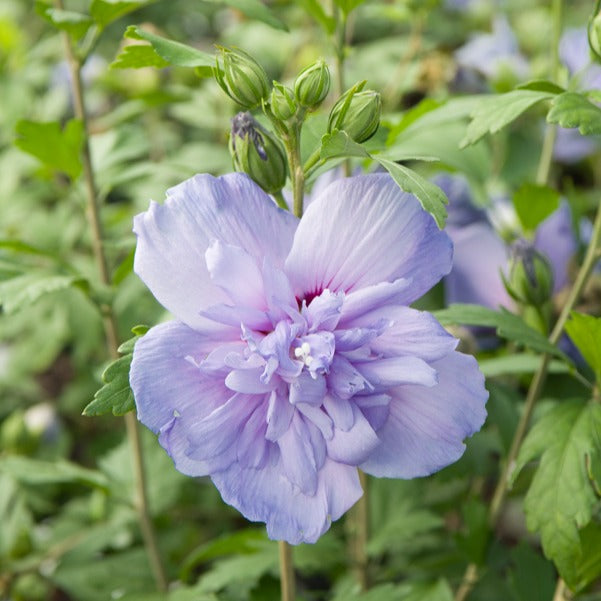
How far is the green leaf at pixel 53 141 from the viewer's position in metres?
0.94

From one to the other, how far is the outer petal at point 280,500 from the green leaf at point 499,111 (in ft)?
1.03

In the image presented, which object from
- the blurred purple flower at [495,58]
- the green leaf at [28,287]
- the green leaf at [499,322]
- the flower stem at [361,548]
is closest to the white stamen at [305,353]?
the green leaf at [499,322]

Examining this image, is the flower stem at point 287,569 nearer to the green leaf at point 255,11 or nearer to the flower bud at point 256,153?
the flower bud at point 256,153

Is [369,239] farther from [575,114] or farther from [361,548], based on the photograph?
[361,548]

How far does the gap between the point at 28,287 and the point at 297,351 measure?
376 mm

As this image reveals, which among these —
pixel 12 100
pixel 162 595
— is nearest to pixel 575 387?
pixel 162 595

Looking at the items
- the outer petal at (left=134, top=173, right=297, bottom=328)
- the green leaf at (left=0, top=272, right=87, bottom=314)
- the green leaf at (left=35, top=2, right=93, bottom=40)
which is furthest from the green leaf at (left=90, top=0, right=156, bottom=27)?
the outer petal at (left=134, top=173, right=297, bottom=328)

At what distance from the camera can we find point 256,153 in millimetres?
643

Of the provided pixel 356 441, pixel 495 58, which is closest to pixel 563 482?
pixel 356 441

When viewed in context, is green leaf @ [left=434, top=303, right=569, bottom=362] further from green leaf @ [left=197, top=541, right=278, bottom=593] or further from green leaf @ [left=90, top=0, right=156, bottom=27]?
green leaf @ [left=90, top=0, right=156, bottom=27]

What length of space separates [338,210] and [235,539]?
0.46 m

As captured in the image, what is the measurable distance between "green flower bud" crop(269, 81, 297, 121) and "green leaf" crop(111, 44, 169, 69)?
0.49ft

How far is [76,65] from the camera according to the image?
966 mm

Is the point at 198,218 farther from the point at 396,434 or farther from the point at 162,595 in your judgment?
the point at 162,595
